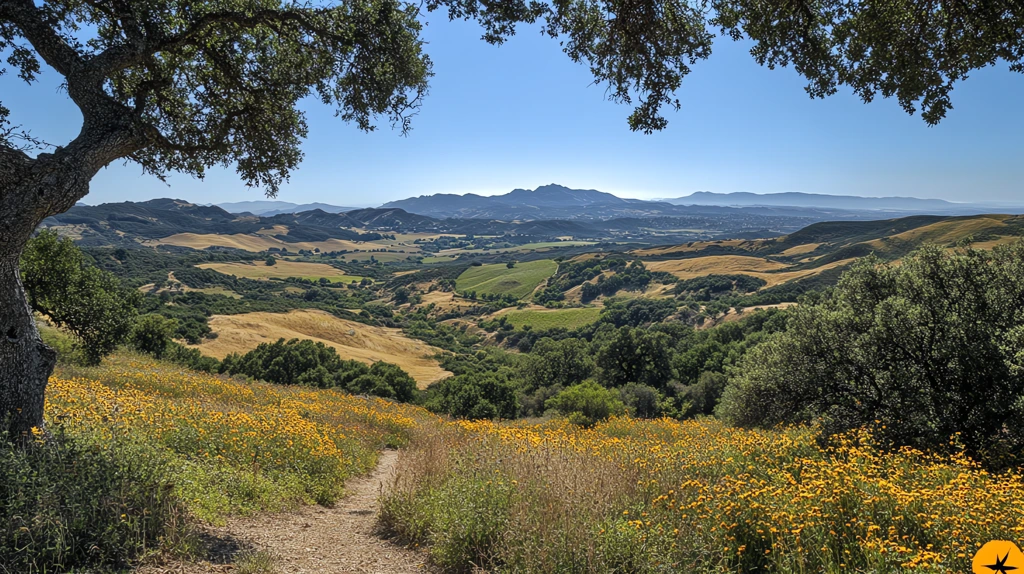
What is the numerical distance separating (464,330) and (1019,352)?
4580 inches

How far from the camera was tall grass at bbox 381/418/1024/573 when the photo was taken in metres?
Result: 3.67

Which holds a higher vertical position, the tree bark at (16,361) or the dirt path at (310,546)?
the tree bark at (16,361)

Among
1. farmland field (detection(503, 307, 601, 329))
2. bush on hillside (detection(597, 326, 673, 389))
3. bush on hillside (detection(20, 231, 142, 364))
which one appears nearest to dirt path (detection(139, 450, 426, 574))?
bush on hillside (detection(20, 231, 142, 364))

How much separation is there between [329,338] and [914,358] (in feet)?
258

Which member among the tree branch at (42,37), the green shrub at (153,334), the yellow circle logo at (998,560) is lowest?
the green shrub at (153,334)

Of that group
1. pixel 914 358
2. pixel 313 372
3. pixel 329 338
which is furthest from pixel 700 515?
pixel 329 338

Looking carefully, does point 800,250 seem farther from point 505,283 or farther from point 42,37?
point 42,37

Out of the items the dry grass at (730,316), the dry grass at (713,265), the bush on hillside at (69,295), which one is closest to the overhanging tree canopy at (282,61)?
the bush on hillside at (69,295)

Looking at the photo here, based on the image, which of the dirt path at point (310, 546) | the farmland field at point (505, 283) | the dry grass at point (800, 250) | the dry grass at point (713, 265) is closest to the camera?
the dirt path at point (310, 546)

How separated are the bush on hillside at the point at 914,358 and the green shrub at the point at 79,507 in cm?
1044

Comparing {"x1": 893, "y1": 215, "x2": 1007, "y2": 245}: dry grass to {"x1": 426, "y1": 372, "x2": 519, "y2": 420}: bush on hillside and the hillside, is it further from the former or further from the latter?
{"x1": 426, "y1": 372, "x2": 519, "y2": 420}: bush on hillside

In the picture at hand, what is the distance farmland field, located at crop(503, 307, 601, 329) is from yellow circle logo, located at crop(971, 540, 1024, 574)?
110647 millimetres

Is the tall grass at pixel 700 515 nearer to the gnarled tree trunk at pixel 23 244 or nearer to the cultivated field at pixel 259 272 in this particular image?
the gnarled tree trunk at pixel 23 244

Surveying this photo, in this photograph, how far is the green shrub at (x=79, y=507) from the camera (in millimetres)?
3541
